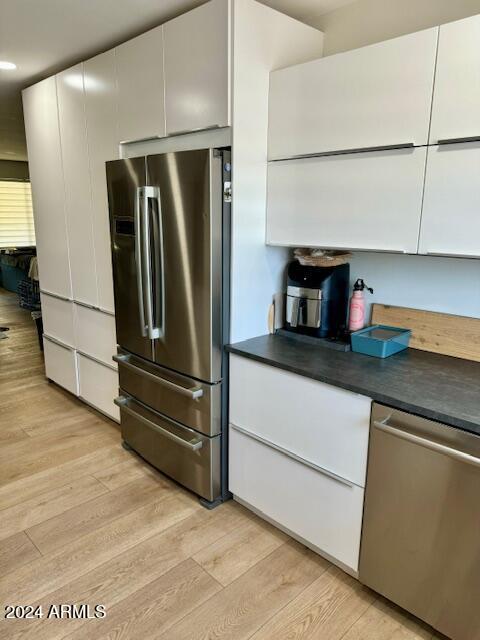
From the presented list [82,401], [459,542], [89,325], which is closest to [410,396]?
[459,542]

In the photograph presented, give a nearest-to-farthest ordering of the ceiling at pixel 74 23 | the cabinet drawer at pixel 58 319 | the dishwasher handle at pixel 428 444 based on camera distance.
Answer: the dishwasher handle at pixel 428 444 < the ceiling at pixel 74 23 < the cabinet drawer at pixel 58 319

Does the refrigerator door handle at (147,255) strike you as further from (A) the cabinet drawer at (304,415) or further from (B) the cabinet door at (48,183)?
(B) the cabinet door at (48,183)

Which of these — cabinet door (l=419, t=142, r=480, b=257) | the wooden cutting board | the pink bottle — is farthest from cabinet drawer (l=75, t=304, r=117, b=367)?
cabinet door (l=419, t=142, r=480, b=257)

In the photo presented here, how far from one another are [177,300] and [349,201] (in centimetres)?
89

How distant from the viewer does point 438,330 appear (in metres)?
1.96

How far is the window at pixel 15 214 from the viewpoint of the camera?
7.97 m

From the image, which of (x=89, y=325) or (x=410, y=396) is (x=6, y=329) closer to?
(x=89, y=325)

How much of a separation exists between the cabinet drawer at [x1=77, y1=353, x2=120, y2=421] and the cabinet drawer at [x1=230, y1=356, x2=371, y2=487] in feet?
3.90

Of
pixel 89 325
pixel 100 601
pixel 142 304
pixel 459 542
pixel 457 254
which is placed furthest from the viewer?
pixel 89 325

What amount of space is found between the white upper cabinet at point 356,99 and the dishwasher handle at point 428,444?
1.01 metres

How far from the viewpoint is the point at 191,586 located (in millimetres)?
1782

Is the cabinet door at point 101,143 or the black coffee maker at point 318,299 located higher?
the cabinet door at point 101,143

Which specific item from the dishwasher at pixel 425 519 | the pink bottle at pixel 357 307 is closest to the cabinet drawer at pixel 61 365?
the pink bottle at pixel 357 307

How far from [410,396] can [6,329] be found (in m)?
5.38
